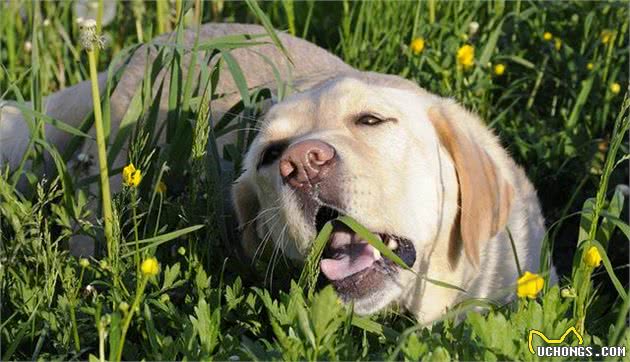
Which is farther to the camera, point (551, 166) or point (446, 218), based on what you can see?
point (551, 166)

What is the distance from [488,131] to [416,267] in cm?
99

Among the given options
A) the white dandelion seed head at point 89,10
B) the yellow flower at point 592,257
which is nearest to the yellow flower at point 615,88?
the yellow flower at point 592,257

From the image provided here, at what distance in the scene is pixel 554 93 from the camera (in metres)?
4.96

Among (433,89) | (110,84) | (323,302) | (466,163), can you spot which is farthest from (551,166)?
(323,302)

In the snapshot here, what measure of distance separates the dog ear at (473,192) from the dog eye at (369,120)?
0.77 ft

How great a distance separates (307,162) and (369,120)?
43 cm

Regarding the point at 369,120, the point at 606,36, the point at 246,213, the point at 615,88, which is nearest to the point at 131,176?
the point at 246,213

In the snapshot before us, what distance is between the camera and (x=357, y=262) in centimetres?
322

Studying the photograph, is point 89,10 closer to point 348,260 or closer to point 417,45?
point 417,45

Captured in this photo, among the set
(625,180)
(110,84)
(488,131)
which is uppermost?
(110,84)

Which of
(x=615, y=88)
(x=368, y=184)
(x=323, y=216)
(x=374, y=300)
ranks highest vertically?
(x=368, y=184)

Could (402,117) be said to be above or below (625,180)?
above

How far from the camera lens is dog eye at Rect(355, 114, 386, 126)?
337 centimetres

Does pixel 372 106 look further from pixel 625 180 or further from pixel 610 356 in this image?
pixel 625 180
